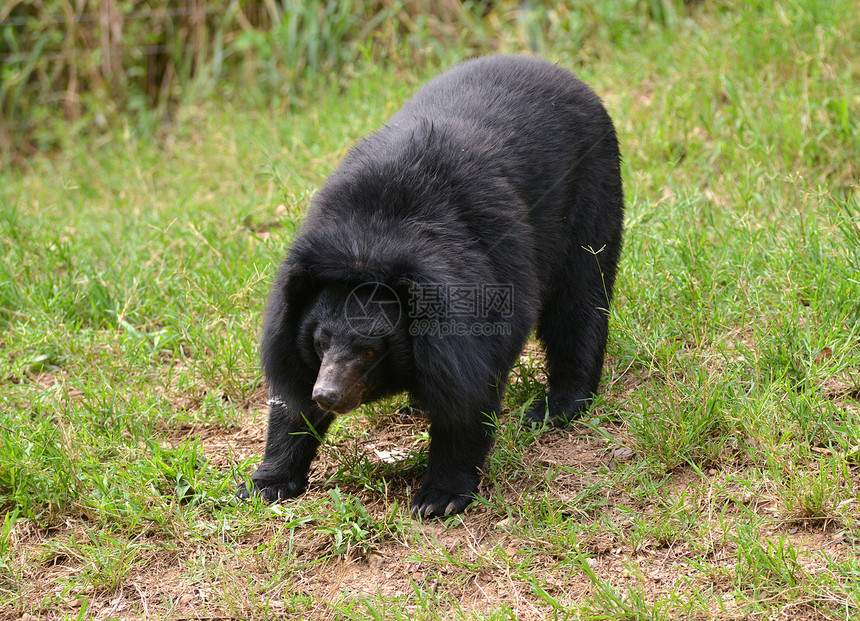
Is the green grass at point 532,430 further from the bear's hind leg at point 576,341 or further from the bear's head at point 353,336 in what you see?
the bear's head at point 353,336

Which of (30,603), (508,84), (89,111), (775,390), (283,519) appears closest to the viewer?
(30,603)

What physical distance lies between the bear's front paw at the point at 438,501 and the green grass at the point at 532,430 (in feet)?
0.18

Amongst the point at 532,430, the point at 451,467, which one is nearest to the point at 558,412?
the point at 532,430

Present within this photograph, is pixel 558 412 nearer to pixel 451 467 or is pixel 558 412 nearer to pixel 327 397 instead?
pixel 451 467

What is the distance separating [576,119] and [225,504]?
7.41 feet

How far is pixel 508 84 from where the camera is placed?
381 centimetres

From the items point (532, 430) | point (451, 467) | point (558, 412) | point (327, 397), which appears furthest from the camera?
point (558, 412)

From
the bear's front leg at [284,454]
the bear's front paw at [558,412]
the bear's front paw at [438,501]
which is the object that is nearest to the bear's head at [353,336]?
the bear's front leg at [284,454]

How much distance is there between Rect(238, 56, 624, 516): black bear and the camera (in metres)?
3.08

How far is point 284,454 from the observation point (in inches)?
136

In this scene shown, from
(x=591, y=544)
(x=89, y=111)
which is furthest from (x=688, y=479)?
(x=89, y=111)

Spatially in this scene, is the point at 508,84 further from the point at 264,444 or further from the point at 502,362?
the point at 264,444

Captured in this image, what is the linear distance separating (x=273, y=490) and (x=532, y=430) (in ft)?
3.67

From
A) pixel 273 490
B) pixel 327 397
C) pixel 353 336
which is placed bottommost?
pixel 273 490
